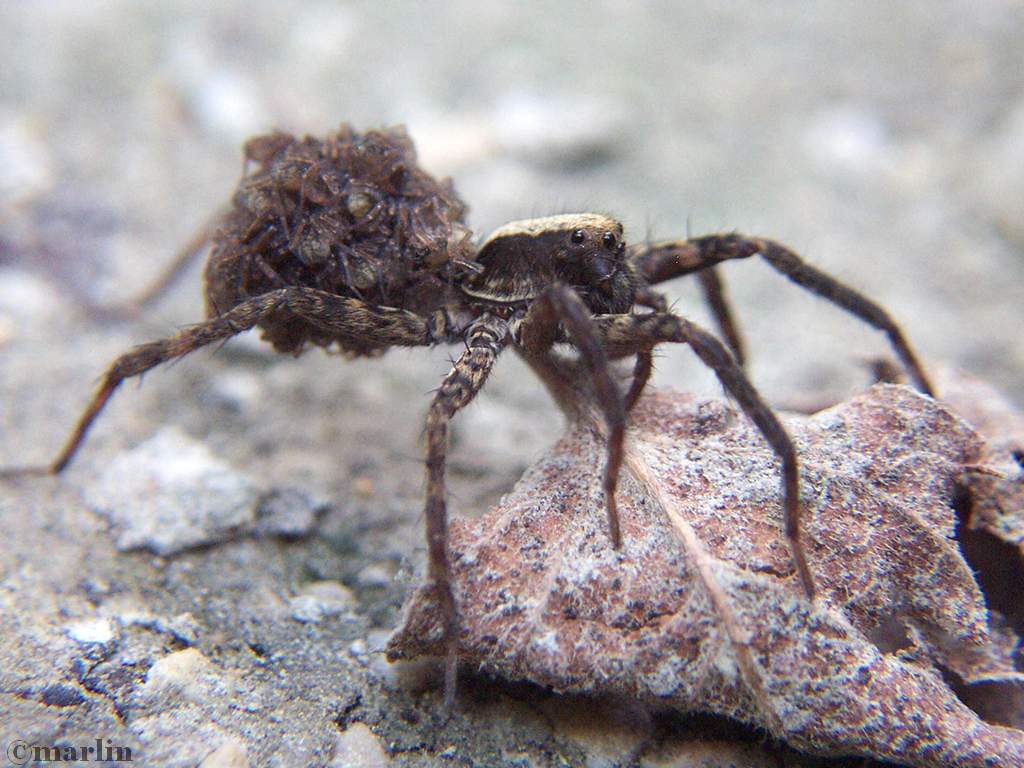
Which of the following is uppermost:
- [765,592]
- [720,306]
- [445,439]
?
[720,306]

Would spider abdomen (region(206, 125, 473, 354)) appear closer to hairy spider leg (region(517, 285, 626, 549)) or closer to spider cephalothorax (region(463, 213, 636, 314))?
spider cephalothorax (region(463, 213, 636, 314))

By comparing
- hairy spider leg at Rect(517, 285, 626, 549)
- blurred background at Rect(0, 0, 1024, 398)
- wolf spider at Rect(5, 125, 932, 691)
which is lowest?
hairy spider leg at Rect(517, 285, 626, 549)

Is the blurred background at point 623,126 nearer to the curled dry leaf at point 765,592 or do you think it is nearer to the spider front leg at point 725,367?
the spider front leg at point 725,367

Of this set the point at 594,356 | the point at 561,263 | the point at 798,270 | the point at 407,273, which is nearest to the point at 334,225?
the point at 407,273

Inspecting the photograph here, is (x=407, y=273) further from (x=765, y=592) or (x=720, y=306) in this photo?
(x=765, y=592)

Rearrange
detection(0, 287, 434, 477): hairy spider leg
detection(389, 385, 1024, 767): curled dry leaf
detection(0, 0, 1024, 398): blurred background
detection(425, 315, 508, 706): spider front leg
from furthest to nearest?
1. detection(0, 0, 1024, 398): blurred background
2. detection(0, 287, 434, 477): hairy spider leg
3. detection(425, 315, 508, 706): spider front leg
4. detection(389, 385, 1024, 767): curled dry leaf

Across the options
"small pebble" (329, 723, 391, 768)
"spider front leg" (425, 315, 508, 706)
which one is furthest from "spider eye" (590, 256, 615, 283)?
"small pebble" (329, 723, 391, 768)

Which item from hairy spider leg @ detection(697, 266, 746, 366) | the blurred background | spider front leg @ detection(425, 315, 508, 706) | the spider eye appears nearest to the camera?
spider front leg @ detection(425, 315, 508, 706)
